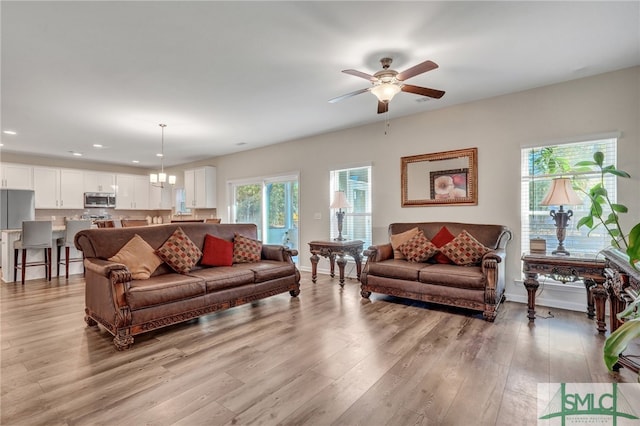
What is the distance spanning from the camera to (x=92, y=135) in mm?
5625

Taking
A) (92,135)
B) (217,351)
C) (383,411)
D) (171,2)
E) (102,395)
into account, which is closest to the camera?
(383,411)

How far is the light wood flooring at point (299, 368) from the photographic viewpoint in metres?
1.74

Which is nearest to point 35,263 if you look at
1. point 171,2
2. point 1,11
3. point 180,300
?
point 180,300

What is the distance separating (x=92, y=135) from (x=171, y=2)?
4643mm

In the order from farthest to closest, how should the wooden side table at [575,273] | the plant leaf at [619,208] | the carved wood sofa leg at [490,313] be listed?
the carved wood sofa leg at [490,313] → the plant leaf at [619,208] → the wooden side table at [575,273]

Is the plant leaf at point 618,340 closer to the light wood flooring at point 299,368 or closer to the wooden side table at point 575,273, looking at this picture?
the light wood flooring at point 299,368

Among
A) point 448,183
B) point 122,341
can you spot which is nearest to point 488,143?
point 448,183

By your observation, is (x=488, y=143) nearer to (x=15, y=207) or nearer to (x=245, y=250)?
(x=245, y=250)

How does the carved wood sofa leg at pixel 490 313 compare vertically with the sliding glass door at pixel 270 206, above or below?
below

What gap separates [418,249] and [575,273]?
157 centimetres

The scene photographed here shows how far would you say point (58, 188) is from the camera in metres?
7.45

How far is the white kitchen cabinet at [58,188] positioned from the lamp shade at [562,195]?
9.68 m

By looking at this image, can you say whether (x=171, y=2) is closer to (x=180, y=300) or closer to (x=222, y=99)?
(x=222, y=99)

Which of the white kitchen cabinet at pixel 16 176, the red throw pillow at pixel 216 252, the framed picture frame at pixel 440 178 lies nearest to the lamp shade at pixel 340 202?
the framed picture frame at pixel 440 178
